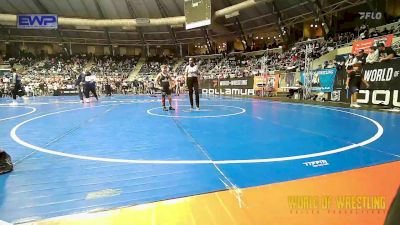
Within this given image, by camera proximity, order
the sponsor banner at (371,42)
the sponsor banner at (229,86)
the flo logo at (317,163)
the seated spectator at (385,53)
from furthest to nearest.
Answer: the sponsor banner at (229,86) < the sponsor banner at (371,42) < the seated spectator at (385,53) < the flo logo at (317,163)

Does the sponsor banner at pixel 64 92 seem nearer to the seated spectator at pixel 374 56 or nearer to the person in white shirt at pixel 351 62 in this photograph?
the person in white shirt at pixel 351 62

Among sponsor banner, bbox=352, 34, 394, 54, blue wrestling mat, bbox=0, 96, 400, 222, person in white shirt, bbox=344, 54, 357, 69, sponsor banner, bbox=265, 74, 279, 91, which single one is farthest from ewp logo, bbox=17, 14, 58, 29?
sponsor banner, bbox=352, 34, 394, 54

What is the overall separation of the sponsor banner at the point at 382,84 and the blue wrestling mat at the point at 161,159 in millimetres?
2994

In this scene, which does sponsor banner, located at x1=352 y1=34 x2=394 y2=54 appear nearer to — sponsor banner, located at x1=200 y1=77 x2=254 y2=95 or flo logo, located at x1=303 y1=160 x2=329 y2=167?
sponsor banner, located at x1=200 y1=77 x2=254 y2=95

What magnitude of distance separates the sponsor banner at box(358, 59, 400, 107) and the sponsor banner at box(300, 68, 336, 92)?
85.2 inches

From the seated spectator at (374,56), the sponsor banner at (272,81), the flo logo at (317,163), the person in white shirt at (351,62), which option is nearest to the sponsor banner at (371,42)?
the person in white shirt at (351,62)

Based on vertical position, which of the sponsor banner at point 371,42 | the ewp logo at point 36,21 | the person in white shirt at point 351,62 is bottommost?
the person in white shirt at point 351,62

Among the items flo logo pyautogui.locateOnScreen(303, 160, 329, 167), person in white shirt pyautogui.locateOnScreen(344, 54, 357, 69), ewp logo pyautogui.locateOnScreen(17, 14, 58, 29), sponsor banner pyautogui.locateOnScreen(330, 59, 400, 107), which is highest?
ewp logo pyautogui.locateOnScreen(17, 14, 58, 29)

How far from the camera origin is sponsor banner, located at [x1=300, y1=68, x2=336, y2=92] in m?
12.0

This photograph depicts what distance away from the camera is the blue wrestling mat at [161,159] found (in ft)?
8.33

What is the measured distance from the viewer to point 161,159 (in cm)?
363

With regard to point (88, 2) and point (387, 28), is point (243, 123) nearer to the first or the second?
point (387, 28)

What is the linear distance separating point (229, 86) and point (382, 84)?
1395 centimetres

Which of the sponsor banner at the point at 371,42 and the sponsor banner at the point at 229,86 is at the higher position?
the sponsor banner at the point at 371,42
